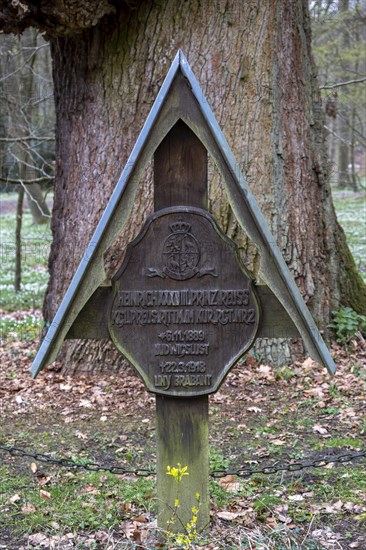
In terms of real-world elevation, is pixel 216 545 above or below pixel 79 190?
below

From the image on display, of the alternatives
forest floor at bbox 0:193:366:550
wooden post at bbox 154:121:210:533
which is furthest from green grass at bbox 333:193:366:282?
wooden post at bbox 154:121:210:533

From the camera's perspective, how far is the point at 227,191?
359cm

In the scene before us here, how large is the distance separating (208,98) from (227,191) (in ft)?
11.1

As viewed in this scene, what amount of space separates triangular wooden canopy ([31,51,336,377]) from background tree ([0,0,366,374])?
304 centimetres

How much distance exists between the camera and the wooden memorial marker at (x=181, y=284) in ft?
11.8

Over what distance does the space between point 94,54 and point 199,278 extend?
4052mm

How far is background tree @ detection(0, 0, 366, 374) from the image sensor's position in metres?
6.54

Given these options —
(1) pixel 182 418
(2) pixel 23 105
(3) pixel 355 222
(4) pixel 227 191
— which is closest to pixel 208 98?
(4) pixel 227 191

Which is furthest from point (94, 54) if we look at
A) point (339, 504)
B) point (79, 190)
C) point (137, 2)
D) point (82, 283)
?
point (339, 504)

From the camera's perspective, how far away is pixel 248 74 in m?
6.66

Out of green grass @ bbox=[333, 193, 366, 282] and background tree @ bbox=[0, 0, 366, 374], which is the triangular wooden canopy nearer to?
background tree @ bbox=[0, 0, 366, 374]

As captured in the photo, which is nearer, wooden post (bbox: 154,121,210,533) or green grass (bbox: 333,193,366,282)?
wooden post (bbox: 154,121,210,533)

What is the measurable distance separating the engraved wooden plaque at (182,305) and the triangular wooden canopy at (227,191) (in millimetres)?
150

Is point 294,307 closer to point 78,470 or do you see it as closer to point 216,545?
point 216,545
